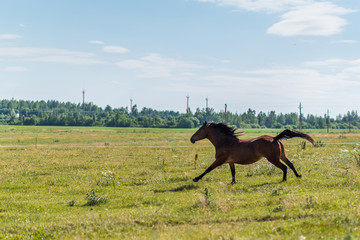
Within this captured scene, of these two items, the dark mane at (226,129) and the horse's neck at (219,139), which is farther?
the dark mane at (226,129)

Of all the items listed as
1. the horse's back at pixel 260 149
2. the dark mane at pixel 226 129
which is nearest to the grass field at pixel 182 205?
the horse's back at pixel 260 149

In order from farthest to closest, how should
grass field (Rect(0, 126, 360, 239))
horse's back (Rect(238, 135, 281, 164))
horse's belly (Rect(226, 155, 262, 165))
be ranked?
horse's belly (Rect(226, 155, 262, 165))
horse's back (Rect(238, 135, 281, 164))
grass field (Rect(0, 126, 360, 239))

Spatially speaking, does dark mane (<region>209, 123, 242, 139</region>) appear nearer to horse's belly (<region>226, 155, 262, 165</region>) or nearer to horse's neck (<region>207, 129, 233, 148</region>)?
horse's neck (<region>207, 129, 233, 148</region>)

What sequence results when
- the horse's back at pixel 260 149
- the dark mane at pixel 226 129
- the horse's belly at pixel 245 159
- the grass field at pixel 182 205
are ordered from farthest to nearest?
the dark mane at pixel 226 129 → the horse's belly at pixel 245 159 → the horse's back at pixel 260 149 → the grass field at pixel 182 205

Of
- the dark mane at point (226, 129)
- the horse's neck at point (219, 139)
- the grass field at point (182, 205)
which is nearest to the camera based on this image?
the grass field at point (182, 205)

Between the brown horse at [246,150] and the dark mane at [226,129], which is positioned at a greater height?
the dark mane at [226,129]

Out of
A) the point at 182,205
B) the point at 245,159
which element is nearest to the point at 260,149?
the point at 245,159

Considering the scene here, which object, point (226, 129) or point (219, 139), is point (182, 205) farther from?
point (226, 129)

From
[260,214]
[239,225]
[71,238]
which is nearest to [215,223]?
[239,225]

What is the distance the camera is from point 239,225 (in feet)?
28.3

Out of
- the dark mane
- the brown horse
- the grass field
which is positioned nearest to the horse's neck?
the brown horse

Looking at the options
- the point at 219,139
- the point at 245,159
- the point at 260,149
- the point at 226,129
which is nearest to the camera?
the point at 260,149

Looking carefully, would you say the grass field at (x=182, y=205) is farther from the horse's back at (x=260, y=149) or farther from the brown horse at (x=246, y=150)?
the horse's back at (x=260, y=149)

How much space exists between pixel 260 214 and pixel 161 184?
692cm
